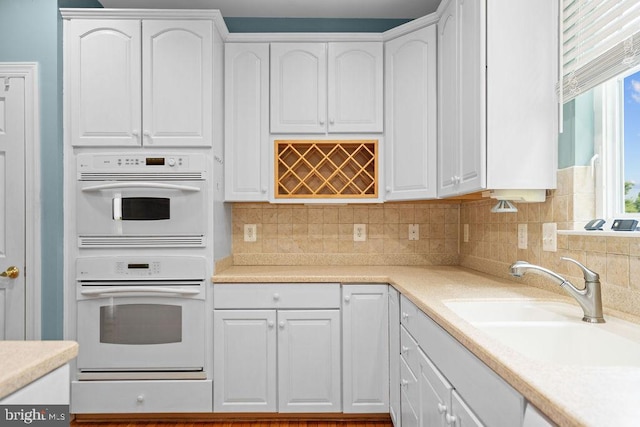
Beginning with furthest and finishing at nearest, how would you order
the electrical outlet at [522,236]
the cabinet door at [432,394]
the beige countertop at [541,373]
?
the electrical outlet at [522,236]
the cabinet door at [432,394]
the beige countertop at [541,373]

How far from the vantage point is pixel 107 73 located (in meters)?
2.52

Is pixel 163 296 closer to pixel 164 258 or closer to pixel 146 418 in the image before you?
pixel 164 258

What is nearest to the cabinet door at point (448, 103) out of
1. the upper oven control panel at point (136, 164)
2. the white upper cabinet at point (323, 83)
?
the white upper cabinet at point (323, 83)

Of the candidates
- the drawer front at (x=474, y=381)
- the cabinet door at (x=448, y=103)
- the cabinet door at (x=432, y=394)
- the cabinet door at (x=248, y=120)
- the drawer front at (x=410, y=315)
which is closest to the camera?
the drawer front at (x=474, y=381)

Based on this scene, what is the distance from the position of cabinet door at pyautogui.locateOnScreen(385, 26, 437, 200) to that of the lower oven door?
141 centimetres

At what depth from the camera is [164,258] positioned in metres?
2.49

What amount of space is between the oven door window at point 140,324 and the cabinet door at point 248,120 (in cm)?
78

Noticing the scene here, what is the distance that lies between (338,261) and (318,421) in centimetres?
103

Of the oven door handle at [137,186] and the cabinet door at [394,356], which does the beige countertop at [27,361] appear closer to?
the oven door handle at [137,186]

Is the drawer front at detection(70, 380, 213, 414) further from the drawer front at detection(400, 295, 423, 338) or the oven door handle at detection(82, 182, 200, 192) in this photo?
the drawer front at detection(400, 295, 423, 338)

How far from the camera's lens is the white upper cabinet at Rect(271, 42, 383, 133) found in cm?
278

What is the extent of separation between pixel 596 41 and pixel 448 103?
2.68ft

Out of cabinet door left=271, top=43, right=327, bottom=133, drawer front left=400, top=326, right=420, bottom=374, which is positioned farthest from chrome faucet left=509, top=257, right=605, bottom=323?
cabinet door left=271, top=43, right=327, bottom=133

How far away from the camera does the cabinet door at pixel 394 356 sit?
2.33m
